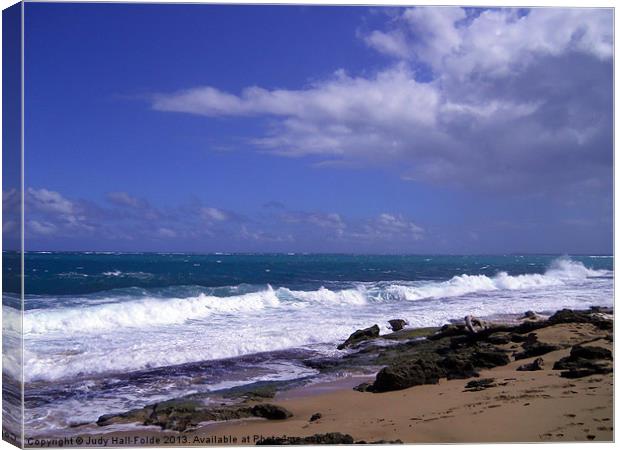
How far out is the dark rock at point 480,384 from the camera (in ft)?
19.4

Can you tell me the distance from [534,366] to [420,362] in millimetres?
1286

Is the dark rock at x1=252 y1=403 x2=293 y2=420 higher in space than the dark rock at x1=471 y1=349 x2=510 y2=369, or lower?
lower

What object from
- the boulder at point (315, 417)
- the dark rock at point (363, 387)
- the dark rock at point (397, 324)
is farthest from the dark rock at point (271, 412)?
the dark rock at point (397, 324)

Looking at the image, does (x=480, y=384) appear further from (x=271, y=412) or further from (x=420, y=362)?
(x=271, y=412)

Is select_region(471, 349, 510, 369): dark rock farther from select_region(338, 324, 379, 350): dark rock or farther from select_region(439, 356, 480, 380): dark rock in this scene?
select_region(338, 324, 379, 350): dark rock

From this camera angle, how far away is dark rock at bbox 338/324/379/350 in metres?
6.77

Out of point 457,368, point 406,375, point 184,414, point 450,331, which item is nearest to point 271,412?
point 184,414

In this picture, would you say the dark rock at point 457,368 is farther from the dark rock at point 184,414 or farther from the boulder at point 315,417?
the dark rock at point 184,414

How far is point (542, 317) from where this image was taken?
773 cm

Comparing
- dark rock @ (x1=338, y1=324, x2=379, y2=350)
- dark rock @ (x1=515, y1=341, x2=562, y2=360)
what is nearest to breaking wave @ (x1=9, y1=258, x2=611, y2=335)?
dark rock @ (x1=338, y1=324, x2=379, y2=350)

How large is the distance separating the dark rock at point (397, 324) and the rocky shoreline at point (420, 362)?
3 cm

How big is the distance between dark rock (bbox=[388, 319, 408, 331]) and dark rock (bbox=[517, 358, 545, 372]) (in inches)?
57.1

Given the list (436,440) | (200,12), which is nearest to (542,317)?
(436,440)

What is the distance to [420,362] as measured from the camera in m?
6.32
